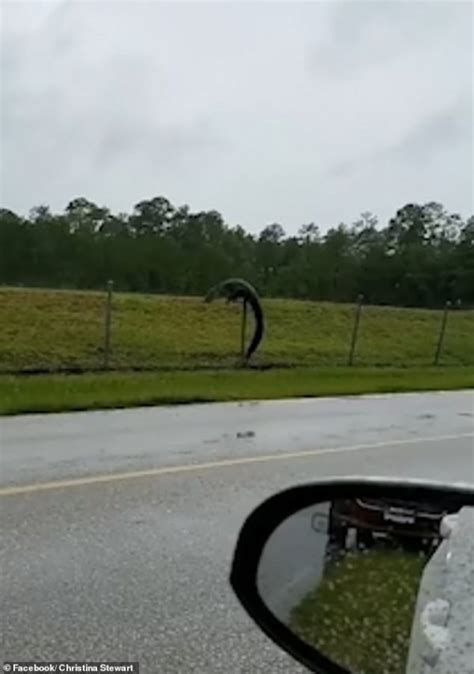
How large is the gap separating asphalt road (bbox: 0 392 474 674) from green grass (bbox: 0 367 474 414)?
868mm

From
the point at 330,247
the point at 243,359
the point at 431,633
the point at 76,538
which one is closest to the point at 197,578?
the point at 76,538

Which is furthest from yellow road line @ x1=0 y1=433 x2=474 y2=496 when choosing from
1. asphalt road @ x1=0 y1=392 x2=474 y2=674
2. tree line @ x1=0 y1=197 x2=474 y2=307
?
tree line @ x1=0 y1=197 x2=474 y2=307

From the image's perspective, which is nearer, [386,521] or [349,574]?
[386,521]

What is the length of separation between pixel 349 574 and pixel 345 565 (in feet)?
0.09

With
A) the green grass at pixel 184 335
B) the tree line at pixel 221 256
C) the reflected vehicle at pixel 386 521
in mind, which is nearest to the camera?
the reflected vehicle at pixel 386 521

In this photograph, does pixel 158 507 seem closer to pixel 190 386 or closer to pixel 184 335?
pixel 190 386

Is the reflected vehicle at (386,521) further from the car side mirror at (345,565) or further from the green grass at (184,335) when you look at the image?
the green grass at (184,335)

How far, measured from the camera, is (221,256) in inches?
2391

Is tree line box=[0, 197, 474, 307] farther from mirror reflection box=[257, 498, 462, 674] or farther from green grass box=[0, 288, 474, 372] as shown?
mirror reflection box=[257, 498, 462, 674]

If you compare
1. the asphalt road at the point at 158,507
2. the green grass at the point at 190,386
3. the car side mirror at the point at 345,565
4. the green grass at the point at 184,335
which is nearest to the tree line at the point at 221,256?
the green grass at the point at 184,335

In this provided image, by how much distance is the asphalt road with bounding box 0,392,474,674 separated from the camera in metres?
4.01

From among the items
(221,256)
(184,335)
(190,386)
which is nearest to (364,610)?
(190,386)

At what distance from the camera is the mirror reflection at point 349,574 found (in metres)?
1.86

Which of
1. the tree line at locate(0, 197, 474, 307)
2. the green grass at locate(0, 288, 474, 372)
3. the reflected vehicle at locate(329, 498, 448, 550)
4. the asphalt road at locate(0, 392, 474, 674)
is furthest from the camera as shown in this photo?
the tree line at locate(0, 197, 474, 307)
